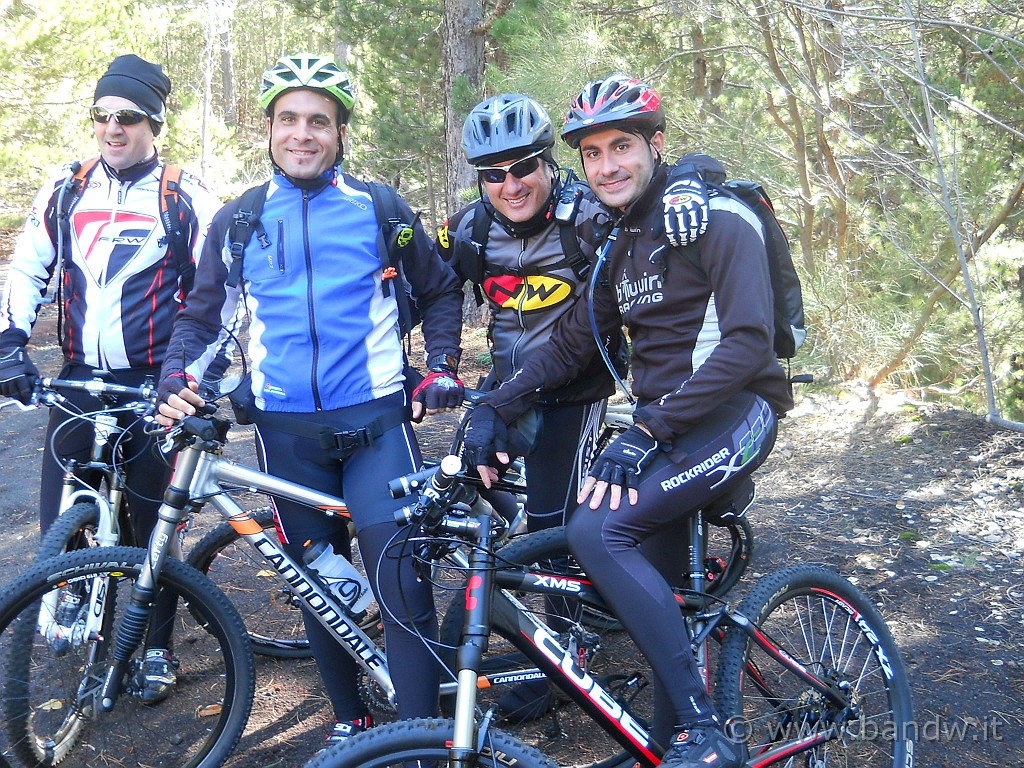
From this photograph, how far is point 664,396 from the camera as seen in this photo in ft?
8.57

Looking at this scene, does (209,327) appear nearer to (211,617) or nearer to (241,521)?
(241,521)

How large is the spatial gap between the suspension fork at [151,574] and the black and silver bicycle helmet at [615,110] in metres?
1.69

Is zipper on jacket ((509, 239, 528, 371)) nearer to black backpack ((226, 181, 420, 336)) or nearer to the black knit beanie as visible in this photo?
black backpack ((226, 181, 420, 336))

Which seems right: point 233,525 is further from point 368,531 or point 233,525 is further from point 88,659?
point 88,659

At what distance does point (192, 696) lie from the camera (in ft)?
11.5

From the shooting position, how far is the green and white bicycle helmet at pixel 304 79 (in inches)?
113

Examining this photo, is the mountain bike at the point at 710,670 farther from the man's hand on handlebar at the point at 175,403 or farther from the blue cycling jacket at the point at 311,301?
the man's hand on handlebar at the point at 175,403

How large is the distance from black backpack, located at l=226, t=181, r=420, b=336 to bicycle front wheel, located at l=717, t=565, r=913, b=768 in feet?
5.31

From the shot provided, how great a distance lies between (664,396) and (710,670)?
3.26ft

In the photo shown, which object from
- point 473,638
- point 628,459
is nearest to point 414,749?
point 473,638

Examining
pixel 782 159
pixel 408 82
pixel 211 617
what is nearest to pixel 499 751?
pixel 211 617

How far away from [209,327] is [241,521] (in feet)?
2.35

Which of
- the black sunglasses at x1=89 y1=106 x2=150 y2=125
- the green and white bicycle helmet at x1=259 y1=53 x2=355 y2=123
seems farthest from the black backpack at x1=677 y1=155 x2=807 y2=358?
the black sunglasses at x1=89 y1=106 x2=150 y2=125

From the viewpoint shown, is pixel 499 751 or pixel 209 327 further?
pixel 209 327
